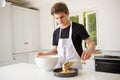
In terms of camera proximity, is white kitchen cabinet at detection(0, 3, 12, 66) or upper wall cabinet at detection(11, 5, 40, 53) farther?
upper wall cabinet at detection(11, 5, 40, 53)

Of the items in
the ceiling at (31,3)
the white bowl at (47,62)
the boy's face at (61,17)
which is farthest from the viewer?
the ceiling at (31,3)

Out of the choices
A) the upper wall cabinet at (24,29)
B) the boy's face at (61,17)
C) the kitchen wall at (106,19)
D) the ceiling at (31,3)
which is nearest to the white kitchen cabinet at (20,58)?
the upper wall cabinet at (24,29)

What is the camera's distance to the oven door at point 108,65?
2615 mm

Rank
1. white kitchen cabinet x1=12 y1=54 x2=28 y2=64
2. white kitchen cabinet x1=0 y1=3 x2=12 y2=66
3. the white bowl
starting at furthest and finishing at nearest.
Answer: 1. white kitchen cabinet x1=12 y1=54 x2=28 y2=64
2. white kitchen cabinet x1=0 y1=3 x2=12 y2=66
3. the white bowl

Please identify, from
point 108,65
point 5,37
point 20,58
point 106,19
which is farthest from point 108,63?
point 5,37

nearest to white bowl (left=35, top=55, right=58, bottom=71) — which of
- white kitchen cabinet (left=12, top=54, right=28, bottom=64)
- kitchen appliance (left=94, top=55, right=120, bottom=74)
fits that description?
kitchen appliance (left=94, top=55, right=120, bottom=74)

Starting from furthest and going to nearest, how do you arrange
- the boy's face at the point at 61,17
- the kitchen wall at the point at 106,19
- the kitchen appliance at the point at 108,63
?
the kitchen wall at the point at 106,19 → the kitchen appliance at the point at 108,63 → the boy's face at the point at 61,17

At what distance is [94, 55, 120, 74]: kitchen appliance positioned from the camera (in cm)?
261

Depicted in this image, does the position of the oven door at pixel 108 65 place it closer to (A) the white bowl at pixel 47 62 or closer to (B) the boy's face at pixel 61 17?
(B) the boy's face at pixel 61 17

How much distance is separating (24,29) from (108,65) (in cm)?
210

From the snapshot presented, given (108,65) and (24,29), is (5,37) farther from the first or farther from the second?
(108,65)

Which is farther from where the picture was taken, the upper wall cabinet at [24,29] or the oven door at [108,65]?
the upper wall cabinet at [24,29]

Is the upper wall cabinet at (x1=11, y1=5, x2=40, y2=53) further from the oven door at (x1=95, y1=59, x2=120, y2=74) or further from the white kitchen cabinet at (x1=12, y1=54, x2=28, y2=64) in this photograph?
the oven door at (x1=95, y1=59, x2=120, y2=74)

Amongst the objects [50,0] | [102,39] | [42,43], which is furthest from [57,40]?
[42,43]
